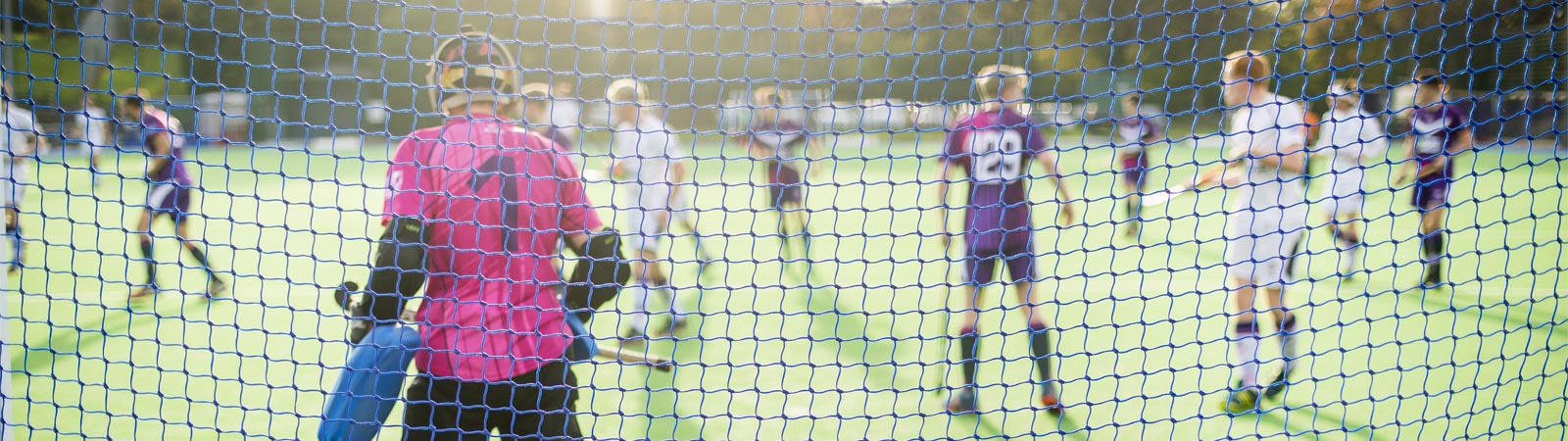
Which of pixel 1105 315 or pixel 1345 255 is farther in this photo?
pixel 1345 255

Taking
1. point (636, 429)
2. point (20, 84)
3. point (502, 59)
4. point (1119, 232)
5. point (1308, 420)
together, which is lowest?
point (20, 84)

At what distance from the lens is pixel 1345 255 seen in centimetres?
639

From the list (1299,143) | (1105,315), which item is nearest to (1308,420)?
(1299,143)

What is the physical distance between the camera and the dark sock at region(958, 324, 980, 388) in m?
3.77

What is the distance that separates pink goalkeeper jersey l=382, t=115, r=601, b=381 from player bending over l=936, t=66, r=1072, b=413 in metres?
1.63

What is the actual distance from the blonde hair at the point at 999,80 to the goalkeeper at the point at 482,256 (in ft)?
5.59

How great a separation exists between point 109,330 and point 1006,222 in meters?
4.53

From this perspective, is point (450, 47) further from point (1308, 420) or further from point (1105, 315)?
point (1105, 315)

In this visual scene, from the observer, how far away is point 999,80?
3635 millimetres

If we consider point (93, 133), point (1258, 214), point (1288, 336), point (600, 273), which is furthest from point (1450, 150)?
point (93, 133)

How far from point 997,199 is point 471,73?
2170 millimetres

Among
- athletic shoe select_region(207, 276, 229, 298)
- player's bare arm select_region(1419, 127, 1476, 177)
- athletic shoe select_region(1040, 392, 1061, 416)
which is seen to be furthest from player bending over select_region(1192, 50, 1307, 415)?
athletic shoe select_region(207, 276, 229, 298)

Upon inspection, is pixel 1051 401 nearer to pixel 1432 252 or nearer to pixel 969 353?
pixel 969 353

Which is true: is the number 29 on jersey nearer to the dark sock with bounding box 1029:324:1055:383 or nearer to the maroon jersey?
the maroon jersey
